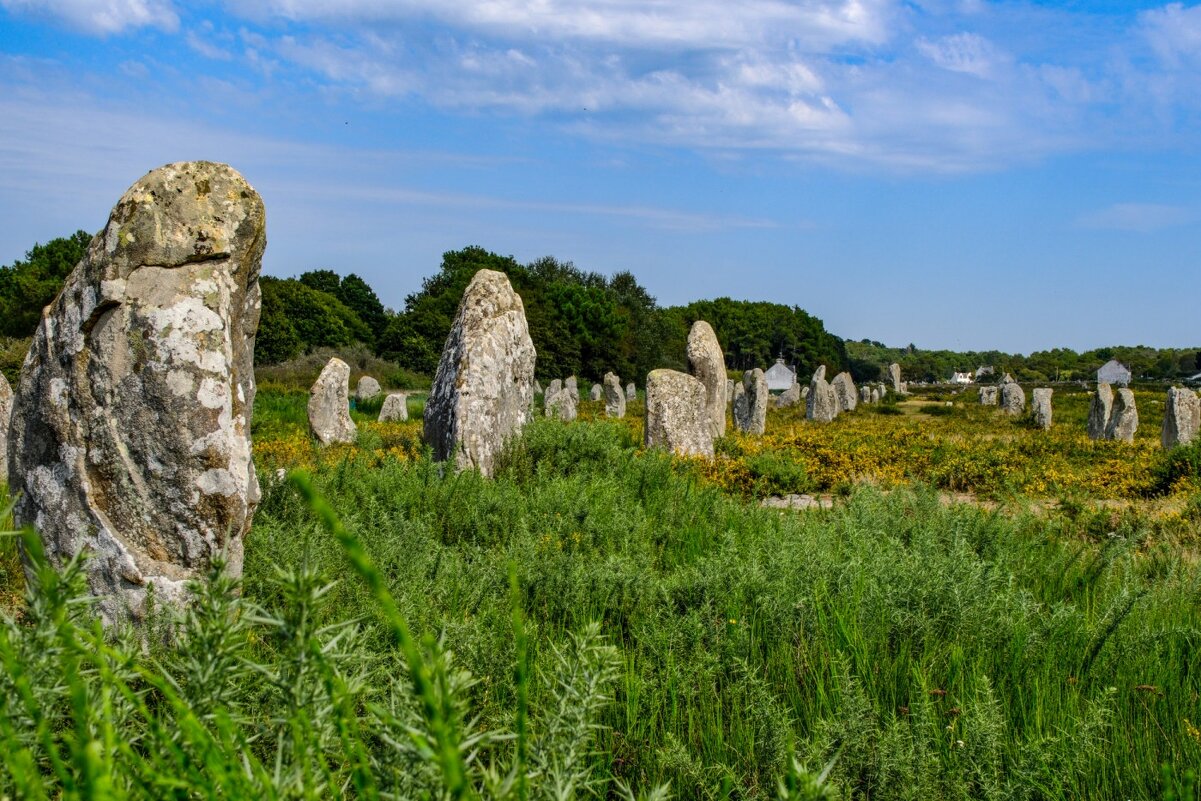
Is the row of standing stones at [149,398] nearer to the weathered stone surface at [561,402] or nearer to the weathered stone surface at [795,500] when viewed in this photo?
the weathered stone surface at [795,500]

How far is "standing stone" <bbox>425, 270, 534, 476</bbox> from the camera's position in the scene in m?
8.77

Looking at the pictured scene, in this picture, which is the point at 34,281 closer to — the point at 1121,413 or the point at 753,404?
the point at 753,404

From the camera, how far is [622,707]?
3.37m

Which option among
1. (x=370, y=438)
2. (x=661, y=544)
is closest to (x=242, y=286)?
(x=661, y=544)

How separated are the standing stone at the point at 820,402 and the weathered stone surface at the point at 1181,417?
10966 mm

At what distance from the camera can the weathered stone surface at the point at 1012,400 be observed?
3083 centimetres

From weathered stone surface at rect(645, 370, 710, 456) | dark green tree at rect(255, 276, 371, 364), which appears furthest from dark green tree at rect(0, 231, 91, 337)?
weathered stone surface at rect(645, 370, 710, 456)

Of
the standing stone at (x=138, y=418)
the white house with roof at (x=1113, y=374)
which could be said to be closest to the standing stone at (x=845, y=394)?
the standing stone at (x=138, y=418)

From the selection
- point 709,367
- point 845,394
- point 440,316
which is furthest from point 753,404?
point 440,316

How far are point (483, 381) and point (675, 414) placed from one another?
5318 mm

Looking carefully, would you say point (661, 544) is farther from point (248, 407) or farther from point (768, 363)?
point (768, 363)

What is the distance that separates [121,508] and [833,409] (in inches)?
1084

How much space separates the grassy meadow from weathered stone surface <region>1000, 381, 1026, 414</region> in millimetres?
25431

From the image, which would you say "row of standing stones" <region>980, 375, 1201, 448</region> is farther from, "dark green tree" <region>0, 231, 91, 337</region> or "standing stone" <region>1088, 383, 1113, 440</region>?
"dark green tree" <region>0, 231, 91, 337</region>
